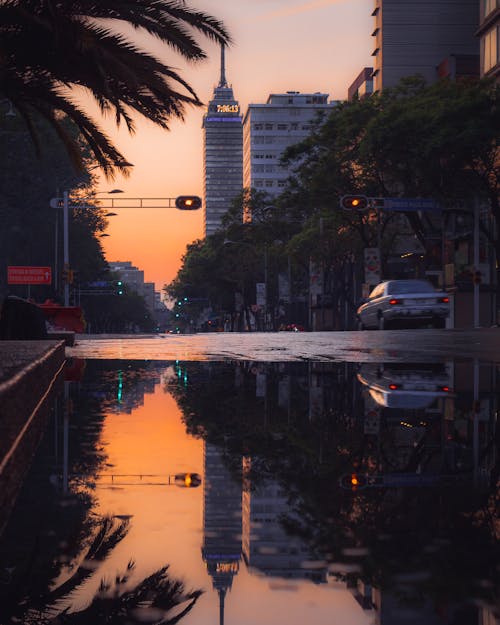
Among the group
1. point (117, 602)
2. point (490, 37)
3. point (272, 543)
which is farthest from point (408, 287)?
point (490, 37)

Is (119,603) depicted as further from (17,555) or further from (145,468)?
(145,468)

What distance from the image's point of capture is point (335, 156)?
4891 centimetres

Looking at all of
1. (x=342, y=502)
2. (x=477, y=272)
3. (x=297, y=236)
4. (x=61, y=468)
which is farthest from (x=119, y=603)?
(x=297, y=236)

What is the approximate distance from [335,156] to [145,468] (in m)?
45.7

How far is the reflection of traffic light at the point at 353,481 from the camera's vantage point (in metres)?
3.70

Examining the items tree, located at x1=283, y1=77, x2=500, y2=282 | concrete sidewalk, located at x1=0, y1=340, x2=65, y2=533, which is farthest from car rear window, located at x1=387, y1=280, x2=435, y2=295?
concrete sidewalk, located at x1=0, y1=340, x2=65, y2=533

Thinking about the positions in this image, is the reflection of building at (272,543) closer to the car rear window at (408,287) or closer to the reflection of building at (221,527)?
the reflection of building at (221,527)

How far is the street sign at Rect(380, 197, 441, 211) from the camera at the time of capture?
41.3 meters

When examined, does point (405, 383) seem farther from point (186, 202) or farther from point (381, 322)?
point (186, 202)

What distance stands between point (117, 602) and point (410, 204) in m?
40.5

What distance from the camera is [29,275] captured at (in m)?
64.4

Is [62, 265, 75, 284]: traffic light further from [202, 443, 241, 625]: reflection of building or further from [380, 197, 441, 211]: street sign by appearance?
[202, 443, 241, 625]: reflection of building

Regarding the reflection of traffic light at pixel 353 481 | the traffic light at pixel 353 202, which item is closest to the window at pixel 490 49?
the traffic light at pixel 353 202

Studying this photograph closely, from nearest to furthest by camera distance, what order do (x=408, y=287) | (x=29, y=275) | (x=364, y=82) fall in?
(x=408, y=287)
(x=29, y=275)
(x=364, y=82)
